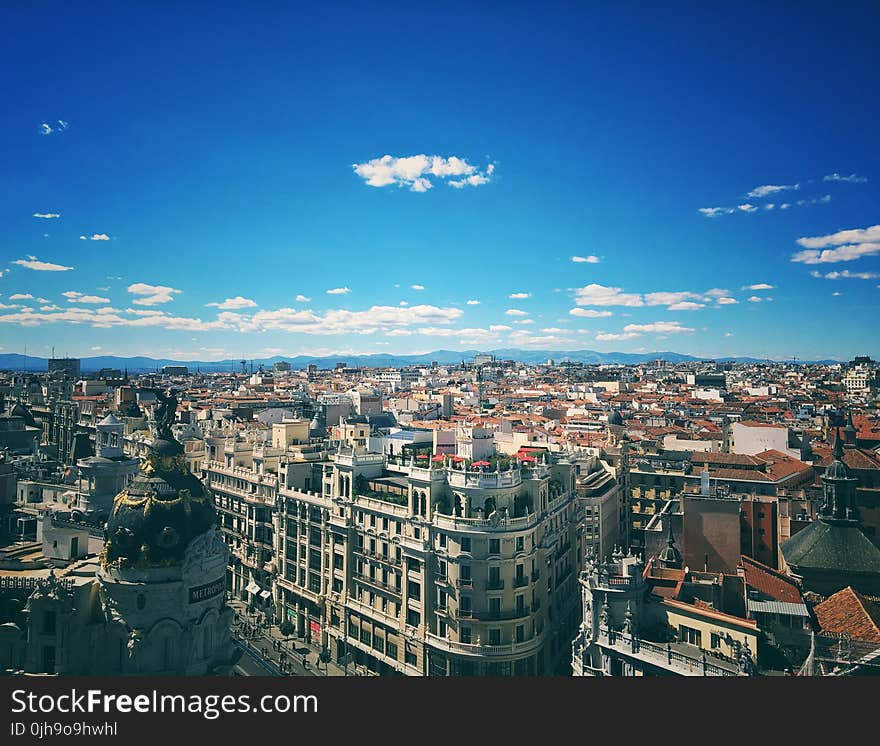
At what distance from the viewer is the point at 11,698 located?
12.0 m

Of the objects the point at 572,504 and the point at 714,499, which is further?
the point at 572,504

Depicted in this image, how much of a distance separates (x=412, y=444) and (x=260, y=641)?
36.9ft

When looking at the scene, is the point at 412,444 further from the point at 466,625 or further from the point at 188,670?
the point at 188,670

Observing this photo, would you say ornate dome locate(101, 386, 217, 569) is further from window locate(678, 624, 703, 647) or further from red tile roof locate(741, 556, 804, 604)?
red tile roof locate(741, 556, 804, 604)

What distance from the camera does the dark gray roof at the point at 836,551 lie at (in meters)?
20.0

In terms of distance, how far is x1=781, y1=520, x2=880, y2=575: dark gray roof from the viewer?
1998 centimetres

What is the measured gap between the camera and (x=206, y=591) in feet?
64.9

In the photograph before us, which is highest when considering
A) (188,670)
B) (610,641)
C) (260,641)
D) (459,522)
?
(459,522)

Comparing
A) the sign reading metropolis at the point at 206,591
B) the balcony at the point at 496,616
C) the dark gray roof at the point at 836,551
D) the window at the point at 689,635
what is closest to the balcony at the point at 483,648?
the balcony at the point at 496,616

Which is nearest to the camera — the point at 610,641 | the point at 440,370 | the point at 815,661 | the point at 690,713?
the point at 690,713

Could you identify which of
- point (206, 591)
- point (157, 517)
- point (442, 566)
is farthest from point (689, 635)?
point (157, 517)

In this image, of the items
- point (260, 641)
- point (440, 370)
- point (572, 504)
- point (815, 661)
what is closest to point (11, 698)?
point (815, 661)

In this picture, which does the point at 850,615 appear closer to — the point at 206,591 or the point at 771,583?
the point at 771,583

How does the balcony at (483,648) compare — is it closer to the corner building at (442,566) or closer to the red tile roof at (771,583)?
the corner building at (442,566)
